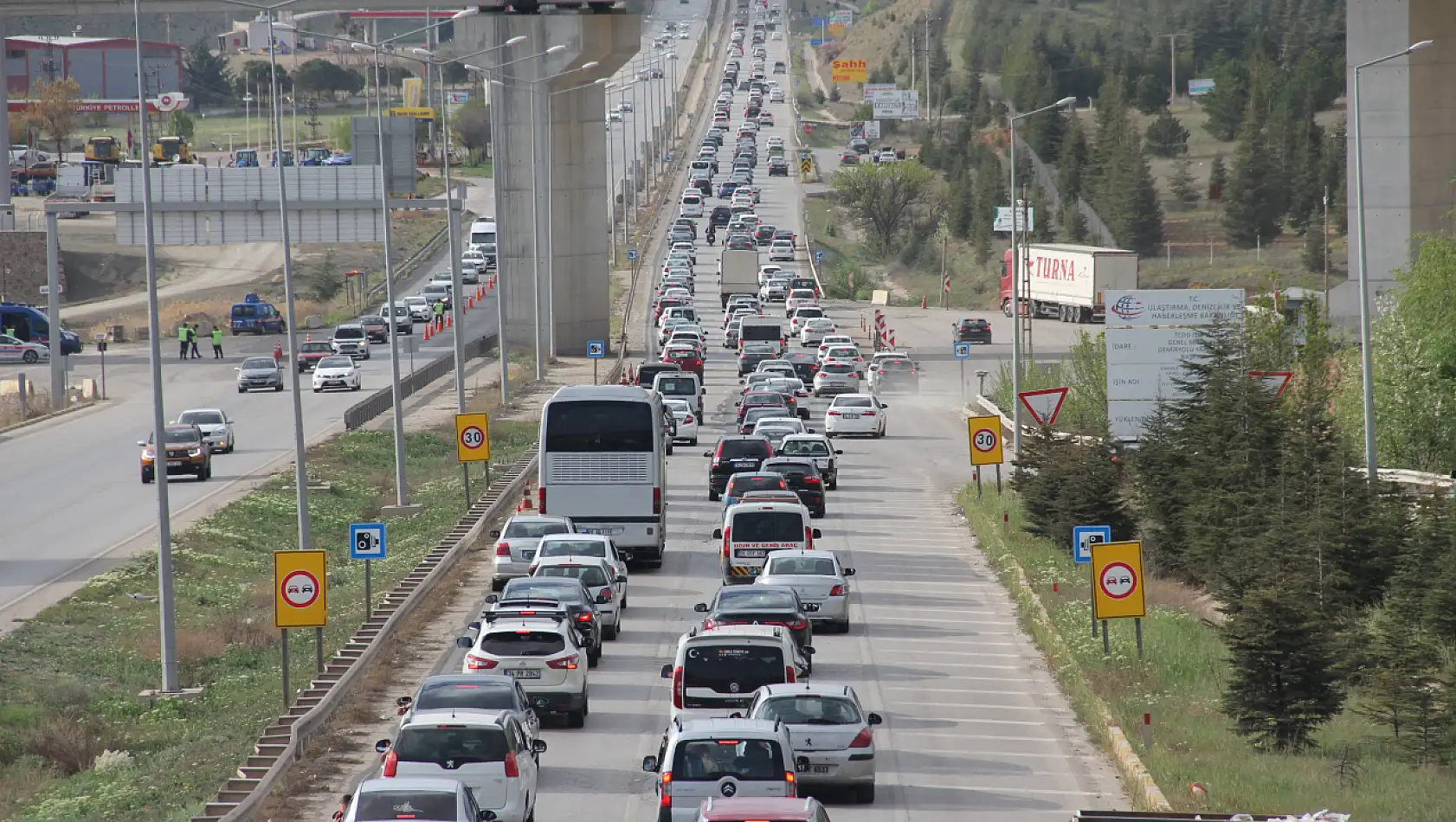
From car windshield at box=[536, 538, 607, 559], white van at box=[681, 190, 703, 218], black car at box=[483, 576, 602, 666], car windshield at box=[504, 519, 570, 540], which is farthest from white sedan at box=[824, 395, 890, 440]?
white van at box=[681, 190, 703, 218]

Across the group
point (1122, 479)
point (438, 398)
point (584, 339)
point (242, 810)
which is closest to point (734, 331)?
point (584, 339)

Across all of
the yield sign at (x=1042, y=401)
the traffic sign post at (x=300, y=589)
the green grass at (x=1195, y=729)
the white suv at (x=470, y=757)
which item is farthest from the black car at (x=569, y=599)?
the yield sign at (x=1042, y=401)

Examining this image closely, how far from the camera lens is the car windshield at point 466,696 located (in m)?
19.4

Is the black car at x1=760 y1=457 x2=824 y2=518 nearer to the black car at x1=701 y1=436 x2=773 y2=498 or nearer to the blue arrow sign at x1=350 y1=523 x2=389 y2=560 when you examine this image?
the black car at x1=701 y1=436 x2=773 y2=498

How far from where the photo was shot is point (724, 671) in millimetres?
21469

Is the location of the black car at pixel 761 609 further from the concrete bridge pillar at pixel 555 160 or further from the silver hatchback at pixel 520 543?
the concrete bridge pillar at pixel 555 160

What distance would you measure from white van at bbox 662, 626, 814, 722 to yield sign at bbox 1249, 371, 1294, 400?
17499mm

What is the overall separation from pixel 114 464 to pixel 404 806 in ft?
134

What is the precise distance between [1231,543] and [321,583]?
595 inches

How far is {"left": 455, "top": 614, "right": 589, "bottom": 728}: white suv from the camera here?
2306 centimetres

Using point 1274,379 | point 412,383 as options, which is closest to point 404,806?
point 1274,379

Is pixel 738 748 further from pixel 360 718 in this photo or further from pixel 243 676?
pixel 243 676

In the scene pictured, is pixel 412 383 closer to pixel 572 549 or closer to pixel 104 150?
pixel 572 549

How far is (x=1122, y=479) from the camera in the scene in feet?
131
